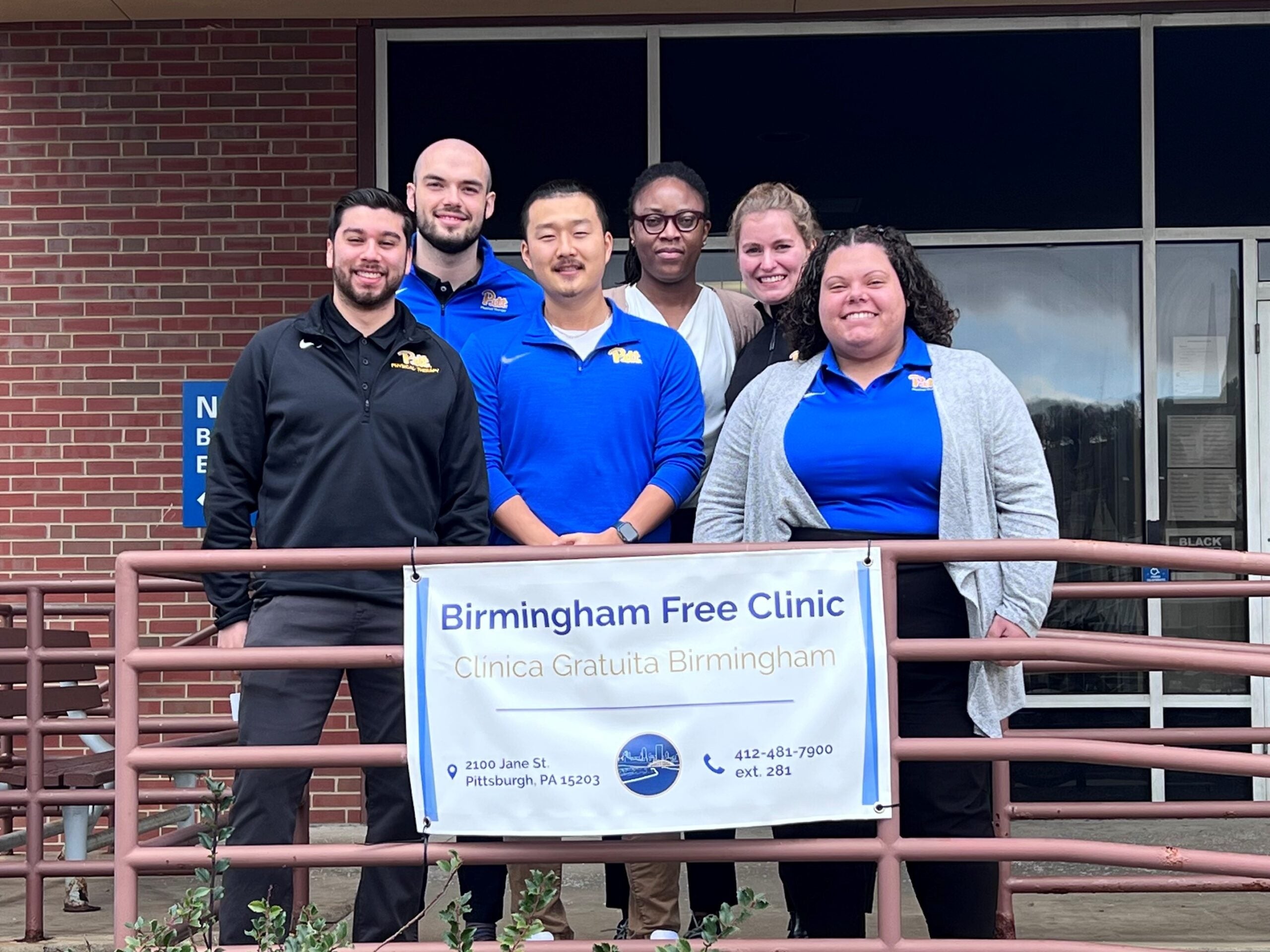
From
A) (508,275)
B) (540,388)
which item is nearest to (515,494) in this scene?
(540,388)

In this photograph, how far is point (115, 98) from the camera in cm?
768

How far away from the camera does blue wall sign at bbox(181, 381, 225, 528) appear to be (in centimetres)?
745

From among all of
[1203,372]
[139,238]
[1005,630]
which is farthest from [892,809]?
[139,238]

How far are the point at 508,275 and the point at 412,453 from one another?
3.08 ft

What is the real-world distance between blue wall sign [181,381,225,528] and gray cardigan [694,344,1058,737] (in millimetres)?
4161

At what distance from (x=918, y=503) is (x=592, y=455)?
3.17ft

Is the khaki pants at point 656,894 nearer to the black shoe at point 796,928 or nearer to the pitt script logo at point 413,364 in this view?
the black shoe at point 796,928

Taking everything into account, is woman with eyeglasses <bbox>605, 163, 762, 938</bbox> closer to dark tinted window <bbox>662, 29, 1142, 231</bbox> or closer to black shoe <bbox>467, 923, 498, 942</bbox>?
black shoe <bbox>467, 923, 498, 942</bbox>

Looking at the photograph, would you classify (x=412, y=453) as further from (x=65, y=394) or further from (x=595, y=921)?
(x=65, y=394)

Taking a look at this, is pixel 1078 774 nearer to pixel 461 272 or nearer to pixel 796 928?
pixel 796 928

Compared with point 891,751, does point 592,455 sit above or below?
above

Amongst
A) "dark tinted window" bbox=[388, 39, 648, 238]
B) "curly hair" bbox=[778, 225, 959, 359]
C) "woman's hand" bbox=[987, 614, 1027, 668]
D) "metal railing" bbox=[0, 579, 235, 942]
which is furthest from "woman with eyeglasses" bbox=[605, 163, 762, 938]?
"dark tinted window" bbox=[388, 39, 648, 238]

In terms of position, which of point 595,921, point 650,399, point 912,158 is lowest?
point 595,921

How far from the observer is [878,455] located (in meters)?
3.83
